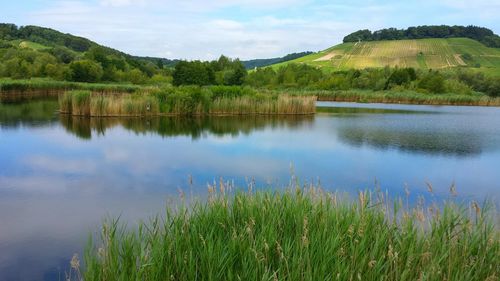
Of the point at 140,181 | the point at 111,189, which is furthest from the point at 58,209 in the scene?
the point at 140,181

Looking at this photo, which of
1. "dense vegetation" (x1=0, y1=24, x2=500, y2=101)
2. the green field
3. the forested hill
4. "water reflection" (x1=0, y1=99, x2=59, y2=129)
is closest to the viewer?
"water reflection" (x1=0, y1=99, x2=59, y2=129)

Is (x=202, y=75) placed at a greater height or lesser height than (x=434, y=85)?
greater

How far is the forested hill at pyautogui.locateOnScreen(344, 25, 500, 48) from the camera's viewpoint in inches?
3366

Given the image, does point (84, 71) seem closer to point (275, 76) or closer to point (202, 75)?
point (202, 75)

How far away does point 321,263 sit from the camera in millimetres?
3201

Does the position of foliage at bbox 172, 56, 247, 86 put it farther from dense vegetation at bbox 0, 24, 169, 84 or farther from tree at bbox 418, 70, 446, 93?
tree at bbox 418, 70, 446, 93

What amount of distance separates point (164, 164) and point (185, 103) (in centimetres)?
1084

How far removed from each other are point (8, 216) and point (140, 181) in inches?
100.0

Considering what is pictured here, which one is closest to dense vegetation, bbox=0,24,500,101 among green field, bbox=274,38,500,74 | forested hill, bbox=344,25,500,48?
green field, bbox=274,38,500,74

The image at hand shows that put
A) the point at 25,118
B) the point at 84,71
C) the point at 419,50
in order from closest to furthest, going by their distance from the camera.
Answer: the point at 25,118 → the point at 84,71 → the point at 419,50

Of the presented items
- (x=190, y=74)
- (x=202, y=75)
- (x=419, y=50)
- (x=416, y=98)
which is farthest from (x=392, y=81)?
(x=419, y=50)

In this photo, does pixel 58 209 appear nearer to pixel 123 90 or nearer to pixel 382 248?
pixel 382 248

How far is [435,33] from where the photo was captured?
8806cm

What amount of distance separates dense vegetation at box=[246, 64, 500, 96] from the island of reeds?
83.8 ft
